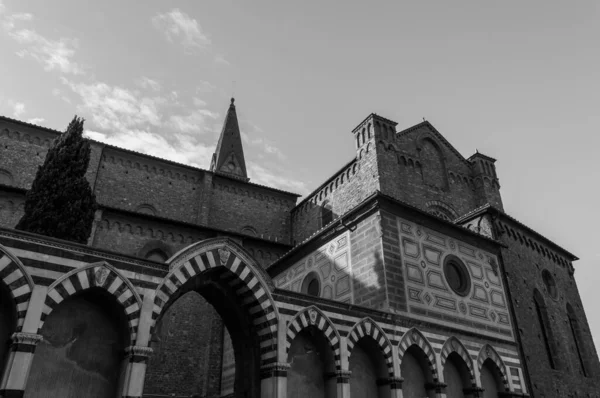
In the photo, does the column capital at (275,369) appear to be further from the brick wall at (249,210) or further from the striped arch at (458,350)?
the brick wall at (249,210)

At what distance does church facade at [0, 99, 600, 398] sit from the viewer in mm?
7445

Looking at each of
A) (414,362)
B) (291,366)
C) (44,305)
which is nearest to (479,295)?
(414,362)

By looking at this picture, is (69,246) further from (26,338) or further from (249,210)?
(249,210)

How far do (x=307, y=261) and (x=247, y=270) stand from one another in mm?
5510

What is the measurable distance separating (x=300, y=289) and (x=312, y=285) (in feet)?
2.32

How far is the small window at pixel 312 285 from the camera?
542 inches

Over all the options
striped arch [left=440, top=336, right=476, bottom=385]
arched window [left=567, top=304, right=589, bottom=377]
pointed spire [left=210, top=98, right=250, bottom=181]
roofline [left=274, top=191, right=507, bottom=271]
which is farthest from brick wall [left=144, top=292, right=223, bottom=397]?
pointed spire [left=210, top=98, right=250, bottom=181]

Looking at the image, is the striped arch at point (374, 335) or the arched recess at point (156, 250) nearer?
the striped arch at point (374, 335)

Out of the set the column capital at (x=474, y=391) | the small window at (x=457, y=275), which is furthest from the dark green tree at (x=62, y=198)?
the column capital at (x=474, y=391)

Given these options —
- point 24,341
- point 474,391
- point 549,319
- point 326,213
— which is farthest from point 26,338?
point 549,319

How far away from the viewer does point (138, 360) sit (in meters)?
7.41

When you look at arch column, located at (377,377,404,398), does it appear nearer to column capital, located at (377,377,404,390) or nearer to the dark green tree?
column capital, located at (377,377,404,390)

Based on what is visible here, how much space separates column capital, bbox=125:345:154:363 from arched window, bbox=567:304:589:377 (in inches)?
583

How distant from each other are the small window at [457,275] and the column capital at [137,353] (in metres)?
8.30
